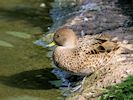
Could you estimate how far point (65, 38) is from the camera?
8.30 m

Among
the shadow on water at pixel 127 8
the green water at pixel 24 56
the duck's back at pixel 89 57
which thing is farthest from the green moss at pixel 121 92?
the shadow on water at pixel 127 8

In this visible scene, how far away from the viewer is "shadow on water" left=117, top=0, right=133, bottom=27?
34.2 feet

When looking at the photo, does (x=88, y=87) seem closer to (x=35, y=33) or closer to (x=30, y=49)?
(x=30, y=49)

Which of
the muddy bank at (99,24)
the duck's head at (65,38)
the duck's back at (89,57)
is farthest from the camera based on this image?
the duck's head at (65,38)

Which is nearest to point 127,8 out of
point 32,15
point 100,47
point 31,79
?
point 32,15

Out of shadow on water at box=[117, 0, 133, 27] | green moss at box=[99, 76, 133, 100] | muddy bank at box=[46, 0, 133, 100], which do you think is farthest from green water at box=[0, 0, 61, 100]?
shadow on water at box=[117, 0, 133, 27]

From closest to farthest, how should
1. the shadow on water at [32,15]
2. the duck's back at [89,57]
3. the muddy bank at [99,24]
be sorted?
the muddy bank at [99,24] → the duck's back at [89,57] → the shadow on water at [32,15]

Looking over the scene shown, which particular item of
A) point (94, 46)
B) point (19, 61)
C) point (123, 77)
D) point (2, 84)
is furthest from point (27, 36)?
point (123, 77)

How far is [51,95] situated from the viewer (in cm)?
777

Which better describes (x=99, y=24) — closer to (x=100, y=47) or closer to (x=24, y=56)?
(x=24, y=56)

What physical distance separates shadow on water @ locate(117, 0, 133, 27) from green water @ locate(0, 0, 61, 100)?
1882 millimetres

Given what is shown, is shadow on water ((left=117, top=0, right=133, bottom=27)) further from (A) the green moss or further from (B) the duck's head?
(A) the green moss

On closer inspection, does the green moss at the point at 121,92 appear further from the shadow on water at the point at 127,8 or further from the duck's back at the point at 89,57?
the shadow on water at the point at 127,8

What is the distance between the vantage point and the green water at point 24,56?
26.0 ft
